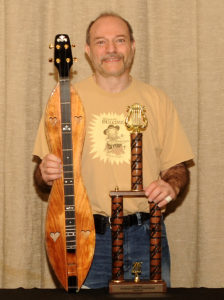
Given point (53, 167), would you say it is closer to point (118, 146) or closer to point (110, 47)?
point (118, 146)

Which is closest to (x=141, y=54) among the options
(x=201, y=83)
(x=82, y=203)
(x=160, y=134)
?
(x=201, y=83)

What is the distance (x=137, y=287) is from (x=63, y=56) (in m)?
0.80

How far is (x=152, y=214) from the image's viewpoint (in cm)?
159

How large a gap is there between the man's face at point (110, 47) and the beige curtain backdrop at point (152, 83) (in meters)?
0.43

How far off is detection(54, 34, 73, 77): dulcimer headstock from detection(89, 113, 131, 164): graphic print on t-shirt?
0.97ft

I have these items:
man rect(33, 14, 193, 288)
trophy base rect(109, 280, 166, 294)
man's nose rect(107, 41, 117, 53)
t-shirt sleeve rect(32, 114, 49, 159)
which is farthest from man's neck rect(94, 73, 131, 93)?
trophy base rect(109, 280, 166, 294)

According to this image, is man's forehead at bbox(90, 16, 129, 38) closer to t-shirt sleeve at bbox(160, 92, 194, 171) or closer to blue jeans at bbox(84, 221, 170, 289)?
t-shirt sleeve at bbox(160, 92, 194, 171)

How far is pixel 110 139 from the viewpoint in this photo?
1.86 m

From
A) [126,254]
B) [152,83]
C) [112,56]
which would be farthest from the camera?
[152,83]

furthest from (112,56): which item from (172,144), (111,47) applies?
(172,144)

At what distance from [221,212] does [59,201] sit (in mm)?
1105

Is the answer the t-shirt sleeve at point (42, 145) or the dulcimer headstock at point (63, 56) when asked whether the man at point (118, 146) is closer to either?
the t-shirt sleeve at point (42, 145)

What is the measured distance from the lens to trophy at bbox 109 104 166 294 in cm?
148

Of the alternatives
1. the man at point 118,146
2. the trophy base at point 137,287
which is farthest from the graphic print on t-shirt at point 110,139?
the trophy base at point 137,287
